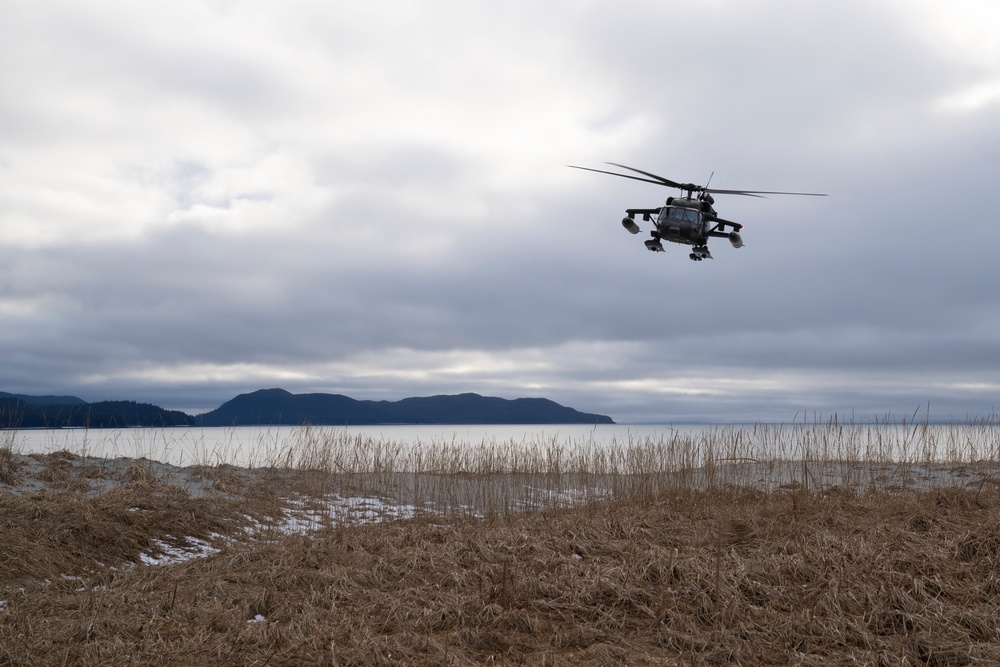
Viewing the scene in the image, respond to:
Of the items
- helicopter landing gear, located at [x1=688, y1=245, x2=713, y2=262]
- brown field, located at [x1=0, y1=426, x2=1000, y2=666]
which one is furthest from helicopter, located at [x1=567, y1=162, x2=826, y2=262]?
brown field, located at [x1=0, y1=426, x2=1000, y2=666]

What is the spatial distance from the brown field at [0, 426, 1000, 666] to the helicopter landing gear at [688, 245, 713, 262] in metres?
5.18

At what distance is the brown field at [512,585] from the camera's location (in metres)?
5.40

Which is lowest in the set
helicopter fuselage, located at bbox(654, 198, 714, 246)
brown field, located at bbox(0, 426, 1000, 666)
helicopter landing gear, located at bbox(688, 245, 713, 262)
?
brown field, located at bbox(0, 426, 1000, 666)

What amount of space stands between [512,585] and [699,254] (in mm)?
10052

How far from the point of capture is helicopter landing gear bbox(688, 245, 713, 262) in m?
14.9

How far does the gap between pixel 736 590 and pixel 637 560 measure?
1228 mm

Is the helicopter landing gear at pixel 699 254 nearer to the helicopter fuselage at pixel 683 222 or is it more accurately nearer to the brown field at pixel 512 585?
the helicopter fuselage at pixel 683 222

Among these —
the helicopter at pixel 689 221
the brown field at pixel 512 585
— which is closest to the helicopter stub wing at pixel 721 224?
the helicopter at pixel 689 221

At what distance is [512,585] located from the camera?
267 inches

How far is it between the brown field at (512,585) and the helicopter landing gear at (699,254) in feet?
17.0

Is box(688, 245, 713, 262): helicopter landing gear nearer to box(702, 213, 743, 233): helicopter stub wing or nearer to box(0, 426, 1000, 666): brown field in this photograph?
box(702, 213, 743, 233): helicopter stub wing

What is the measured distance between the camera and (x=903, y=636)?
5.52m

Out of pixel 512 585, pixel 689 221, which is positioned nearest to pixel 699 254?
pixel 689 221

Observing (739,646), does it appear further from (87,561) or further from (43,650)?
(87,561)
